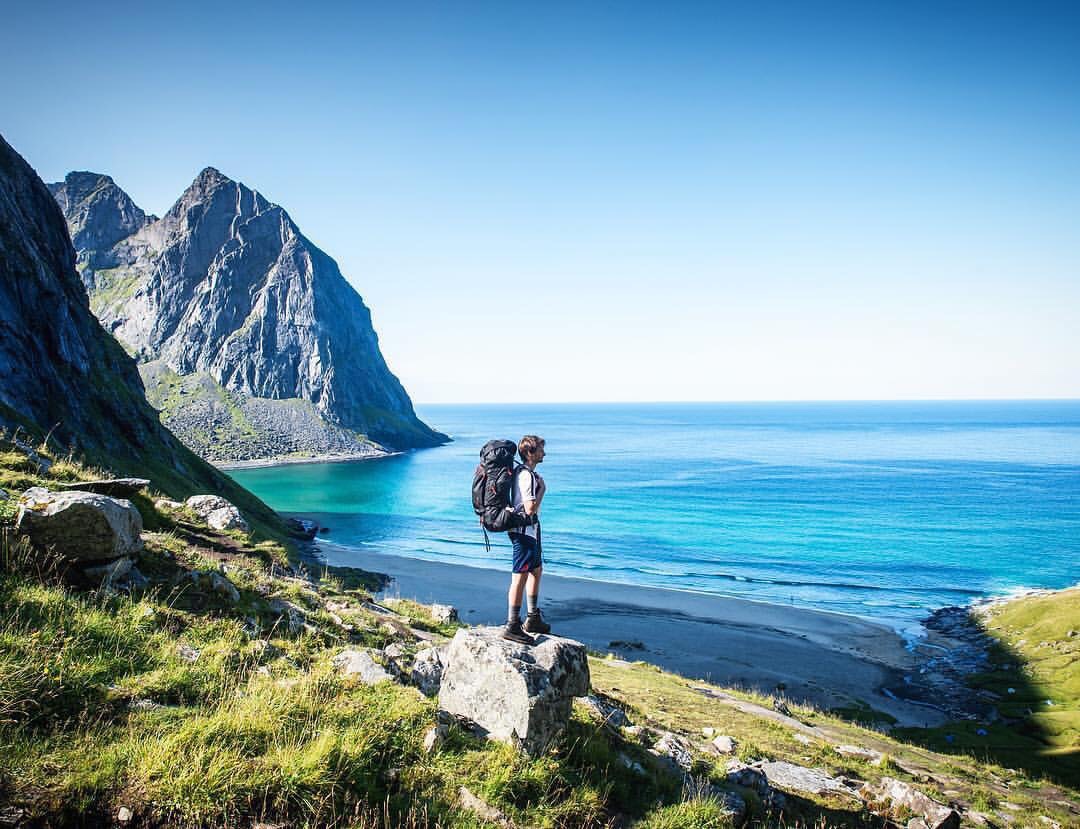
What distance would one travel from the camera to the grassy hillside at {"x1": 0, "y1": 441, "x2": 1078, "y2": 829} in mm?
4980

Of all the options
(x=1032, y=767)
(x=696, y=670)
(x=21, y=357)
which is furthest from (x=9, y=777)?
(x=21, y=357)

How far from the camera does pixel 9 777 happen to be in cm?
459

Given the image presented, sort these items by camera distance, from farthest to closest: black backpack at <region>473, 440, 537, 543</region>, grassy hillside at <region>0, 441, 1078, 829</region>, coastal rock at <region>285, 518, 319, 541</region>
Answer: coastal rock at <region>285, 518, 319, 541</region> → black backpack at <region>473, 440, 537, 543</region> → grassy hillside at <region>0, 441, 1078, 829</region>

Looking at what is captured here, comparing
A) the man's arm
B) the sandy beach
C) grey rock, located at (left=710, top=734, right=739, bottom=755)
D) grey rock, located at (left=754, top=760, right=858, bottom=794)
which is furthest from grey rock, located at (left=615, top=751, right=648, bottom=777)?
the sandy beach

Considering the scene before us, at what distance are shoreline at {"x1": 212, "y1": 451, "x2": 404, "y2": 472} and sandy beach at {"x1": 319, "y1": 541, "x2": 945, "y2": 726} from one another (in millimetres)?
108265

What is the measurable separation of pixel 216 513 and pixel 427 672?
12.8 meters

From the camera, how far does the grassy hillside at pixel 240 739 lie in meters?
4.98

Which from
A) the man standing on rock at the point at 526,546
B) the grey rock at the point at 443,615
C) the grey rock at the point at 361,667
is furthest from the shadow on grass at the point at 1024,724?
the grey rock at the point at 361,667

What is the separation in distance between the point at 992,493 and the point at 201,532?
116415mm

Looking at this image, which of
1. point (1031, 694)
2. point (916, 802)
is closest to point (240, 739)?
point (916, 802)

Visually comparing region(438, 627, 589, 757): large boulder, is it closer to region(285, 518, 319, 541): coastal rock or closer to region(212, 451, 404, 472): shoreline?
region(285, 518, 319, 541): coastal rock

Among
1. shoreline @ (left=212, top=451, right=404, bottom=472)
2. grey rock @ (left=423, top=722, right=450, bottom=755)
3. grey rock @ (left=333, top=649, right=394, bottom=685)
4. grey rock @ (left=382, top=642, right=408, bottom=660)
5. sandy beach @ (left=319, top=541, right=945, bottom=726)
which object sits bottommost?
shoreline @ (left=212, top=451, right=404, bottom=472)

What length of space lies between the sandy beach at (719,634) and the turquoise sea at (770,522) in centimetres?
427

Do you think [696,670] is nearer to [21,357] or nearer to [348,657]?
[348,657]
